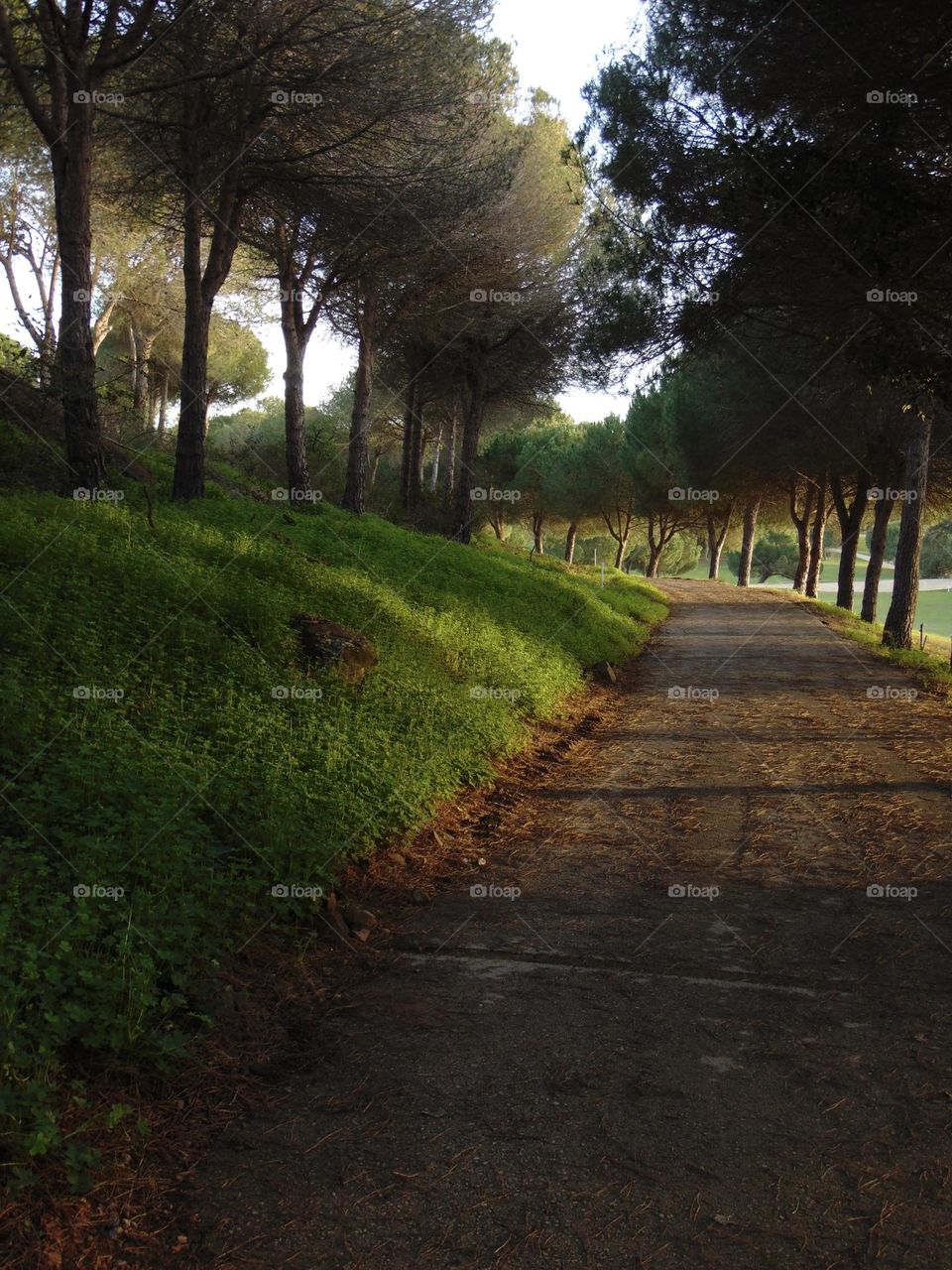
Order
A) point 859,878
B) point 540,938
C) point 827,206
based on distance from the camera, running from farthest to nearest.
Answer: point 827,206 → point 859,878 → point 540,938

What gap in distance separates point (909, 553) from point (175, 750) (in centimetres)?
Answer: 1498

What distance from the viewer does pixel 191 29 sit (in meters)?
11.7

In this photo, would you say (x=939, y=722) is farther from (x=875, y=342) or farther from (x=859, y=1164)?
(x=859, y=1164)

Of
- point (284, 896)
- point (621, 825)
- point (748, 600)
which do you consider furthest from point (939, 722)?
point (748, 600)

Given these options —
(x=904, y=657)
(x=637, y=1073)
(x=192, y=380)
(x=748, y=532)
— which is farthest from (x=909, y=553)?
(x=748, y=532)

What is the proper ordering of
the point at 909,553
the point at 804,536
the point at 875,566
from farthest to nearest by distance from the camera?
the point at 804,536 → the point at 875,566 → the point at 909,553

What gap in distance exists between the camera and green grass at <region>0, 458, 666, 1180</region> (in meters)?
3.49

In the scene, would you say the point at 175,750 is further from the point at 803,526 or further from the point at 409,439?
the point at 803,526

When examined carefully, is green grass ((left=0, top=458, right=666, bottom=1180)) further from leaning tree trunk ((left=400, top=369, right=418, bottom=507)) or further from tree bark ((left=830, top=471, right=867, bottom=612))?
tree bark ((left=830, top=471, right=867, bottom=612))

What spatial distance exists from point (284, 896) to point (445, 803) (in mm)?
2151

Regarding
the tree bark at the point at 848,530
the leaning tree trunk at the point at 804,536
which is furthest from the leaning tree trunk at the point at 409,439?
the leaning tree trunk at the point at 804,536

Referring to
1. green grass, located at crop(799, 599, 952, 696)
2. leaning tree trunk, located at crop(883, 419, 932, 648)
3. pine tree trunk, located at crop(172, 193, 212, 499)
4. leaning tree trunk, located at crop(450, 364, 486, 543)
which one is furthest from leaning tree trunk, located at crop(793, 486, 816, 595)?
pine tree trunk, located at crop(172, 193, 212, 499)

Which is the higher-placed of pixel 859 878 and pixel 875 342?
pixel 875 342

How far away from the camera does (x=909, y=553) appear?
1666 cm
